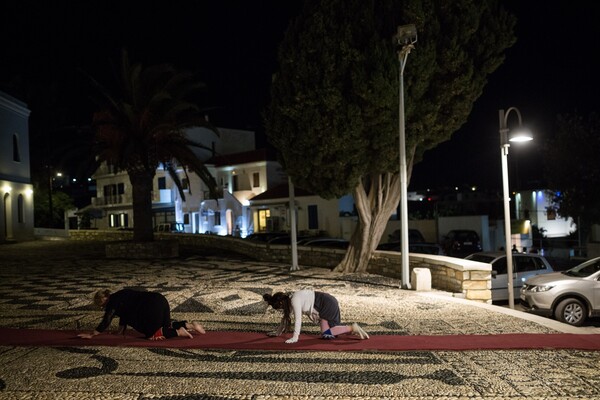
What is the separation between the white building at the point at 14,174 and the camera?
35.7 meters

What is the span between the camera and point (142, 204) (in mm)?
27578

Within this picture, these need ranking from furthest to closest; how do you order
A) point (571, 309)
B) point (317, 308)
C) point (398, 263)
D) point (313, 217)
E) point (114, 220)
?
point (114, 220) < point (313, 217) < point (398, 263) < point (571, 309) < point (317, 308)

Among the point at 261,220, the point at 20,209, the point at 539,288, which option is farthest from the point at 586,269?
the point at 20,209

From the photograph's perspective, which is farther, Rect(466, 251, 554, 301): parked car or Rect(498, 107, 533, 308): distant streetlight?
Rect(466, 251, 554, 301): parked car

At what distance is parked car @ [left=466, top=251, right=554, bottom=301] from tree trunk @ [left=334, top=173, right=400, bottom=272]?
3349mm

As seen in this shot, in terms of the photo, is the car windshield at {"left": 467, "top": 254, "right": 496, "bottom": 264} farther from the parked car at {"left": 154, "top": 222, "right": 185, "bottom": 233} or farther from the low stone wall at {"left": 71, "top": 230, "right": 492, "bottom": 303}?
the parked car at {"left": 154, "top": 222, "right": 185, "bottom": 233}

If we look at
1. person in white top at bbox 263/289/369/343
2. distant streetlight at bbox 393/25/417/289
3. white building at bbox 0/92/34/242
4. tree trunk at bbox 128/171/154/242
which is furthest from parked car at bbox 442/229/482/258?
white building at bbox 0/92/34/242

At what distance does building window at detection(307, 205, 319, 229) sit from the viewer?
41.3 metres

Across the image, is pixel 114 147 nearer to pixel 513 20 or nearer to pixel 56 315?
pixel 56 315

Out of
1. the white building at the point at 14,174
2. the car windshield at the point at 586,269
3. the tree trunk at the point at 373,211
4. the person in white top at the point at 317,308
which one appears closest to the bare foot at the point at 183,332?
the person in white top at the point at 317,308

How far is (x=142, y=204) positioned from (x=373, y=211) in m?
13.3

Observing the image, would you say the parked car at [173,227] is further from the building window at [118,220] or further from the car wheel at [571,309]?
the car wheel at [571,309]

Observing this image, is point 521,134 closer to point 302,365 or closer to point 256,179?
point 302,365

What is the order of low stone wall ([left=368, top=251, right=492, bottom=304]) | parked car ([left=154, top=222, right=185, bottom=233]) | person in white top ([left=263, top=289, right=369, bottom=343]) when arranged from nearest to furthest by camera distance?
person in white top ([left=263, top=289, right=369, bottom=343]) < low stone wall ([left=368, top=251, right=492, bottom=304]) < parked car ([left=154, top=222, right=185, bottom=233])
